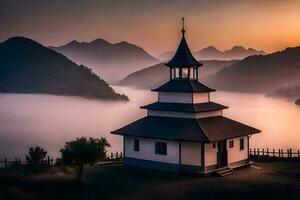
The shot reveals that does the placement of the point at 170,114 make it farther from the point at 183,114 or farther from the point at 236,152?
the point at 236,152

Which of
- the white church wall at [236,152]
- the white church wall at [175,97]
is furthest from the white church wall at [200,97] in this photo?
the white church wall at [236,152]

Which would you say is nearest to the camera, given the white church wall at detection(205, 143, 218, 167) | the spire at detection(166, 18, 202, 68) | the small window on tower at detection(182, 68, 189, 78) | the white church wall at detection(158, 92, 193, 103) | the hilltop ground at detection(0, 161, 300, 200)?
the hilltop ground at detection(0, 161, 300, 200)

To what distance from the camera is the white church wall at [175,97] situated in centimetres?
4184

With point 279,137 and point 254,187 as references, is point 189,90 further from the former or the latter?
point 279,137

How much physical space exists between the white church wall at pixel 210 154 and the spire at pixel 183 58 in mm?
7157

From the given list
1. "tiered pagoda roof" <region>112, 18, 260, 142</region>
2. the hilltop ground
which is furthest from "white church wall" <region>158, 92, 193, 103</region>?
the hilltop ground

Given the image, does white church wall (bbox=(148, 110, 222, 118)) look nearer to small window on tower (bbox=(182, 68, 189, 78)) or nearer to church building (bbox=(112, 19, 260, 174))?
church building (bbox=(112, 19, 260, 174))

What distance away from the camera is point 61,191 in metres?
33.2

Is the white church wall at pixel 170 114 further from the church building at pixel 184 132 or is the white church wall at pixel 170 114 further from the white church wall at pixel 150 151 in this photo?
the white church wall at pixel 150 151

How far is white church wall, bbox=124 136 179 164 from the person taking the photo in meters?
39.5

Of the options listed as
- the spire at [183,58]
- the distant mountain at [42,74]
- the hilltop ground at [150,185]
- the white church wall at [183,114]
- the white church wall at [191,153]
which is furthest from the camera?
the distant mountain at [42,74]

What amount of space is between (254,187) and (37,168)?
1587 centimetres

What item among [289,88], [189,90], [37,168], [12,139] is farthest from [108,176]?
[289,88]

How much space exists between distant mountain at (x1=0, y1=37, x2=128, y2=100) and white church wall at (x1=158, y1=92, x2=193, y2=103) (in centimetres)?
5716
